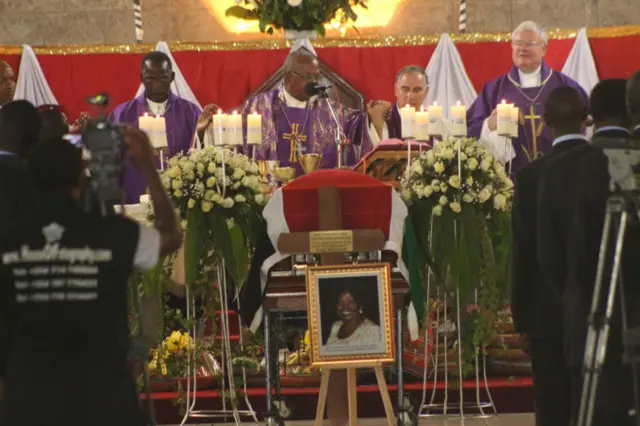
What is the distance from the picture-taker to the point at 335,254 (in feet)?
22.3

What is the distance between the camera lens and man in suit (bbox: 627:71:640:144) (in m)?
5.13

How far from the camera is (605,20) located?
42.3 feet

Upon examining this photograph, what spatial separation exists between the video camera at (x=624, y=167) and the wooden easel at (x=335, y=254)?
1.85 metres

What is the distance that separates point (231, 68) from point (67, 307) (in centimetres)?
752

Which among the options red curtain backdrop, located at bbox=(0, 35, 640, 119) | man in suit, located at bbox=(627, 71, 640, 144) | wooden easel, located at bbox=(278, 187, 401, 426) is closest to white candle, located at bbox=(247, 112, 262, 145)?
wooden easel, located at bbox=(278, 187, 401, 426)

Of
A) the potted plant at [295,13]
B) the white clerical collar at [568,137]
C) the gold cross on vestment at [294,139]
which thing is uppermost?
the potted plant at [295,13]

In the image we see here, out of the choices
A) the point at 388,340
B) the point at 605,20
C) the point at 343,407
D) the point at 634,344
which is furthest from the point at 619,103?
the point at 605,20

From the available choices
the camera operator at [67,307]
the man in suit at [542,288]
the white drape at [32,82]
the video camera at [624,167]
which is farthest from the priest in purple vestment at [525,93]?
the camera operator at [67,307]

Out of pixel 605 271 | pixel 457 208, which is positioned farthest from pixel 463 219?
pixel 605 271

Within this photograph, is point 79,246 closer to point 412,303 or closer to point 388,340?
point 388,340

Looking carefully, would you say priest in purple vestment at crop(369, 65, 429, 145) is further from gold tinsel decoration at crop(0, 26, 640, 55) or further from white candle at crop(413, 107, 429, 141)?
white candle at crop(413, 107, 429, 141)

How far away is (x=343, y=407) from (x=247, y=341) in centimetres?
128

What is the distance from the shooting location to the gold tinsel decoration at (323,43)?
37.1 feet

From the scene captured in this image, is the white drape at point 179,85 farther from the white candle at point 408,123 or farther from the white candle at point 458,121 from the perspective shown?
the white candle at point 458,121
